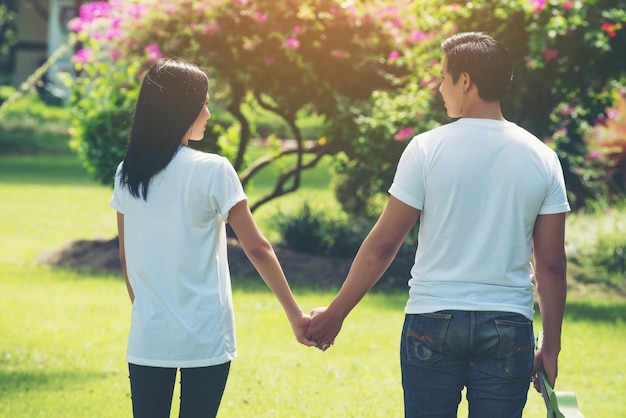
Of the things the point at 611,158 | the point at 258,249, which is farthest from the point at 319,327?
the point at 611,158

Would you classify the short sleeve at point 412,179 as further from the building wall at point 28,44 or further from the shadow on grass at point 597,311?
the building wall at point 28,44

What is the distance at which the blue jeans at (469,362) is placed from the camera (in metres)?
3.04

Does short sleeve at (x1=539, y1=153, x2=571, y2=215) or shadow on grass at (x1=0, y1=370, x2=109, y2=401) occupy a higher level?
short sleeve at (x1=539, y1=153, x2=571, y2=215)

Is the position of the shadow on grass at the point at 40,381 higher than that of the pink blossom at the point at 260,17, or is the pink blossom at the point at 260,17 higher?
the pink blossom at the point at 260,17

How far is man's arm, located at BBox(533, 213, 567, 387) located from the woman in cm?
95

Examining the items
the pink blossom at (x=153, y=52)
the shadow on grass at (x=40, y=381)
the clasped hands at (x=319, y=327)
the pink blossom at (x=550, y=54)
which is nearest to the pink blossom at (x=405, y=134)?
the pink blossom at (x=550, y=54)

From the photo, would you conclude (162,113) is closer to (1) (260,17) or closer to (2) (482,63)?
(2) (482,63)

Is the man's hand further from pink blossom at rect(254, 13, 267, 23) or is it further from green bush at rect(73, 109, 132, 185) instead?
green bush at rect(73, 109, 132, 185)

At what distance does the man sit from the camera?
3049mm

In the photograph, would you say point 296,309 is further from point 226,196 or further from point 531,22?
point 531,22

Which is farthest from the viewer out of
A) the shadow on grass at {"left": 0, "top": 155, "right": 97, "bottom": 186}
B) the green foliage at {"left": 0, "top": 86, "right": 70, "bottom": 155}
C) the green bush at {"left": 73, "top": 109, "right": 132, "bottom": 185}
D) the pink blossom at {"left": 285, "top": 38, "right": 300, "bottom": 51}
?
the green foliage at {"left": 0, "top": 86, "right": 70, "bottom": 155}

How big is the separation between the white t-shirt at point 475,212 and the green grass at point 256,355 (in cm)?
278

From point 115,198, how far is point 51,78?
130ft

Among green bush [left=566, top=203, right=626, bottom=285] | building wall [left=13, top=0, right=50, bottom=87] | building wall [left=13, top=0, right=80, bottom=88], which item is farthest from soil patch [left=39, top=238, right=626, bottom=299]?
building wall [left=13, top=0, right=50, bottom=87]
